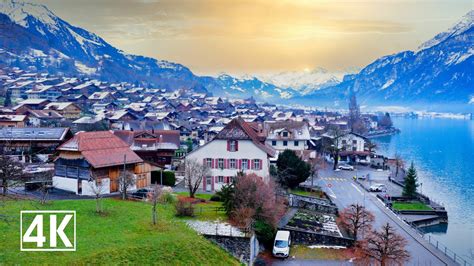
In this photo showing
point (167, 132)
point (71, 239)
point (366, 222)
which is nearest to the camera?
point (71, 239)

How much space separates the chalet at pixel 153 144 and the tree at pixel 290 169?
7814 mm

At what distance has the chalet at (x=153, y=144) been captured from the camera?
29.8 meters

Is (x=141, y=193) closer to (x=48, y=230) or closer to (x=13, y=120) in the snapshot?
(x=48, y=230)

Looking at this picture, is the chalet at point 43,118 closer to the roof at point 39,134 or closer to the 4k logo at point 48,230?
the roof at point 39,134

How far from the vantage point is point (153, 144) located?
30344mm

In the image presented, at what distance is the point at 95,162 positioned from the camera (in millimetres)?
19312

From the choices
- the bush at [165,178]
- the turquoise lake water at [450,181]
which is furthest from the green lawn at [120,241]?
the turquoise lake water at [450,181]

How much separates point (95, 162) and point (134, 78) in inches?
4851

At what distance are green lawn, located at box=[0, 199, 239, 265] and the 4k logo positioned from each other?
177 millimetres

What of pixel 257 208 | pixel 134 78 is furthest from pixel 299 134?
pixel 134 78

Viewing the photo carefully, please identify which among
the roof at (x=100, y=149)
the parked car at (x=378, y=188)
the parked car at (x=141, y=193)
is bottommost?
the parked car at (x=378, y=188)

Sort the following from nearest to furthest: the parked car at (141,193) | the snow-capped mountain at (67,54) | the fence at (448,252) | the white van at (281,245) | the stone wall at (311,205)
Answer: the white van at (281,245), the fence at (448,252), the parked car at (141,193), the stone wall at (311,205), the snow-capped mountain at (67,54)

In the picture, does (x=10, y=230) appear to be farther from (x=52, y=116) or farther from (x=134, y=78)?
(x=134, y=78)

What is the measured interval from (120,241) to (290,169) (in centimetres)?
1381
